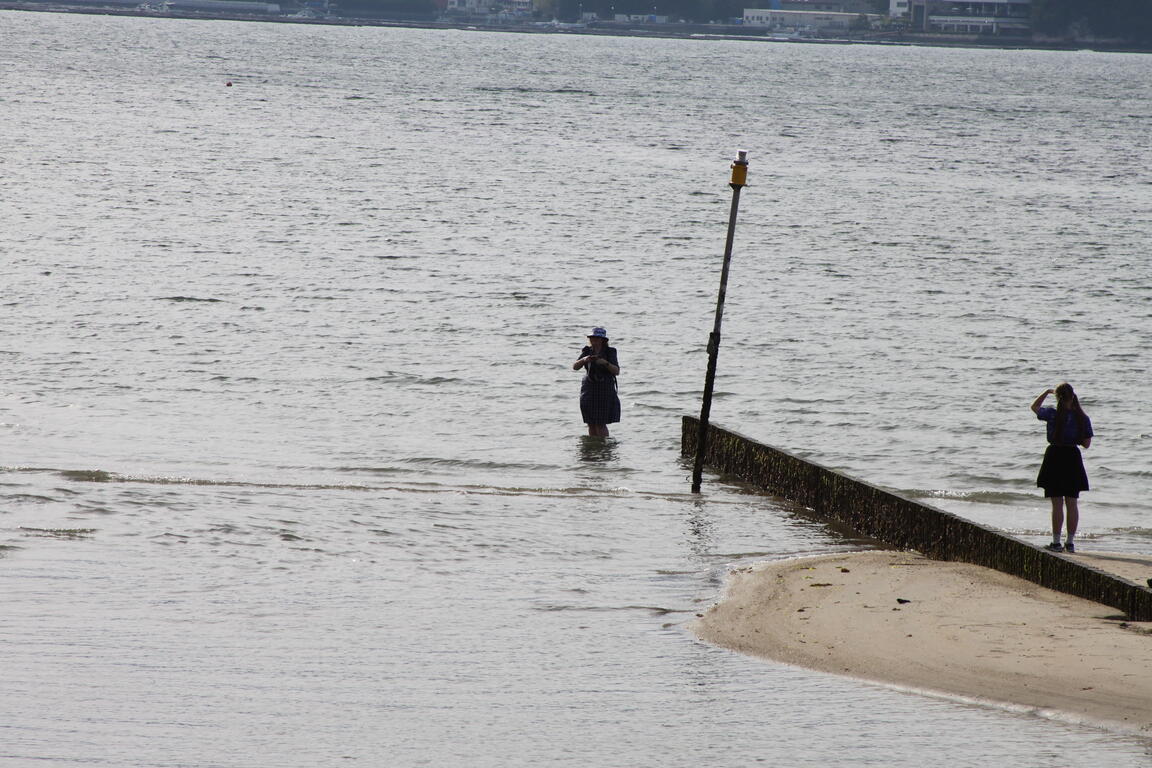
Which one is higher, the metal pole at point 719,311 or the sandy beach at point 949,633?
the metal pole at point 719,311

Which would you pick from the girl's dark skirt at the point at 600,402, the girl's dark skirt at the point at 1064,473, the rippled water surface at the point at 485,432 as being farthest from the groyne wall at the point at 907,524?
the girl's dark skirt at the point at 600,402

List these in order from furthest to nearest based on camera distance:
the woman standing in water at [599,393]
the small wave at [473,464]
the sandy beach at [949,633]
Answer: the woman standing in water at [599,393] → the small wave at [473,464] → the sandy beach at [949,633]

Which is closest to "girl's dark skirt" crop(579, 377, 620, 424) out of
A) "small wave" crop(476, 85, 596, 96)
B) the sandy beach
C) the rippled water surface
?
the rippled water surface

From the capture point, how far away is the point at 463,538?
13.2 metres

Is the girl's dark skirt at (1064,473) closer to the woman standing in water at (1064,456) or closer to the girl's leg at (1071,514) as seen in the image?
the woman standing in water at (1064,456)

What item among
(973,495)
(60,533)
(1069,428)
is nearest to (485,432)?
(973,495)

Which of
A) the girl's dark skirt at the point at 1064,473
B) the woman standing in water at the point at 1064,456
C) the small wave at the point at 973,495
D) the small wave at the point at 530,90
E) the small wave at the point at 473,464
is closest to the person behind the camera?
the woman standing in water at the point at 1064,456

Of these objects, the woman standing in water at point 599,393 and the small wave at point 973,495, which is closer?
the small wave at point 973,495

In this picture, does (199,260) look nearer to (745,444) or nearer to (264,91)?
(745,444)

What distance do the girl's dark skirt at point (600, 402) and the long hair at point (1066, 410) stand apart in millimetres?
7018

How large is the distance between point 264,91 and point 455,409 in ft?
329

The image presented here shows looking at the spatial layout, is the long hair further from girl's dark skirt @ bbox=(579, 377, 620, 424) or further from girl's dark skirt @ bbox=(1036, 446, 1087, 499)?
girl's dark skirt @ bbox=(579, 377, 620, 424)

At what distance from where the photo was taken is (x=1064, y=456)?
12820 mm

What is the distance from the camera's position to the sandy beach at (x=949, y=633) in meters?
8.55
